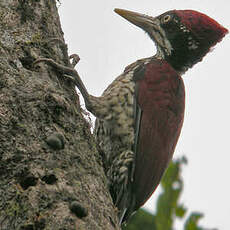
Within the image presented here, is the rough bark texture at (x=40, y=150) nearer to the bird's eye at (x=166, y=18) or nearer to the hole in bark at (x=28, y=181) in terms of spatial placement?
the hole in bark at (x=28, y=181)

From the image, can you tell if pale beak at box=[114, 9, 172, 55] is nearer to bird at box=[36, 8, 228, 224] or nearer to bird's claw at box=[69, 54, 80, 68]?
bird at box=[36, 8, 228, 224]

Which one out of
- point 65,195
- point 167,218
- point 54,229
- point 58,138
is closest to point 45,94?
point 58,138

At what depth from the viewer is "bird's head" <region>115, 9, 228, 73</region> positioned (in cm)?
483


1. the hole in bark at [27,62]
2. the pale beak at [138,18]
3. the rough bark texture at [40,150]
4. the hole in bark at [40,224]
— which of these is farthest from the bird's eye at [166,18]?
the hole in bark at [40,224]

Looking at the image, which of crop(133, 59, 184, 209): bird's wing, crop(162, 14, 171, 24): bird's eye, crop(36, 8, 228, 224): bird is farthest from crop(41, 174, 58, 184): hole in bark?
crop(162, 14, 171, 24): bird's eye

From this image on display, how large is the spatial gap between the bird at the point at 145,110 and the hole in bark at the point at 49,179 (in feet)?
4.02

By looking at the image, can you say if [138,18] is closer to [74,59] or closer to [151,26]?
[151,26]

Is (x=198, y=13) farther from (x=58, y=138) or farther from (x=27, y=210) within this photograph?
(x=27, y=210)

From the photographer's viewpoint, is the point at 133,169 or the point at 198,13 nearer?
the point at 133,169

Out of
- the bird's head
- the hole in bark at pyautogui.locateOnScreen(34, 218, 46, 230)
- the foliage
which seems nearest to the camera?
the hole in bark at pyautogui.locateOnScreen(34, 218, 46, 230)

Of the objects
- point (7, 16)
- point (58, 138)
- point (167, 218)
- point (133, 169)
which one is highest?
point (7, 16)

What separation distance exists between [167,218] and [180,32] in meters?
1.96

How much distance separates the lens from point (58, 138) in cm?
249

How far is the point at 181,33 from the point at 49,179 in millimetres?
A: 3072
